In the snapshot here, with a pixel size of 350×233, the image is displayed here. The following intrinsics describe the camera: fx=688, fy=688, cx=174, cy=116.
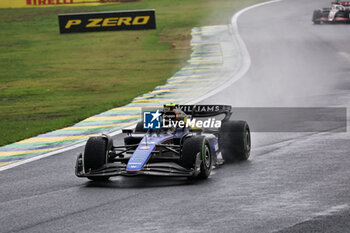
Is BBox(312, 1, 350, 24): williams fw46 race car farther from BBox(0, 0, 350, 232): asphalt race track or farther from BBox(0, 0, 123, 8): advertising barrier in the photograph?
BBox(0, 0, 350, 232): asphalt race track

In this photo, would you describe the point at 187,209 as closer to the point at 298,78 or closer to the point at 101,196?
the point at 101,196

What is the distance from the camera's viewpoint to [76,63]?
31.1 meters

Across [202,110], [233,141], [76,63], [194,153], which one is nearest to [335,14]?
[76,63]

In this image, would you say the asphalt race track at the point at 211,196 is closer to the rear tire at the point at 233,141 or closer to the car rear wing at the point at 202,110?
the rear tire at the point at 233,141

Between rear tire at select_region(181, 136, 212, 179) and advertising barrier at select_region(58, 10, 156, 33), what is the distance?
29.7 metres

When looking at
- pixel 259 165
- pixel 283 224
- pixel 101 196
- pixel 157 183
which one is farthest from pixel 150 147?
pixel 283 224

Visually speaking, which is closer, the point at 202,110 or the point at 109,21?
the point at 202,110

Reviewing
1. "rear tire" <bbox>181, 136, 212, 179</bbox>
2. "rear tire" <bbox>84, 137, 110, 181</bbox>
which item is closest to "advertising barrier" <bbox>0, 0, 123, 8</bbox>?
"rear tire" <bbox>84, 137, 110, 181</bbox>

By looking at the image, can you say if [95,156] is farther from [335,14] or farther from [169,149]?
[335,14]

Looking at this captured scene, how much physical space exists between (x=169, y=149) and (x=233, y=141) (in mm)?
1742

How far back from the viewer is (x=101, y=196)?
10172 millimetres

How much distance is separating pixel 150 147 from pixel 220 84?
491 inches

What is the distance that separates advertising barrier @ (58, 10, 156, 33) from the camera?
132ft

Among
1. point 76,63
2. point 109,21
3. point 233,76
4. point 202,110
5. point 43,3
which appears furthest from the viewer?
point 43,3
